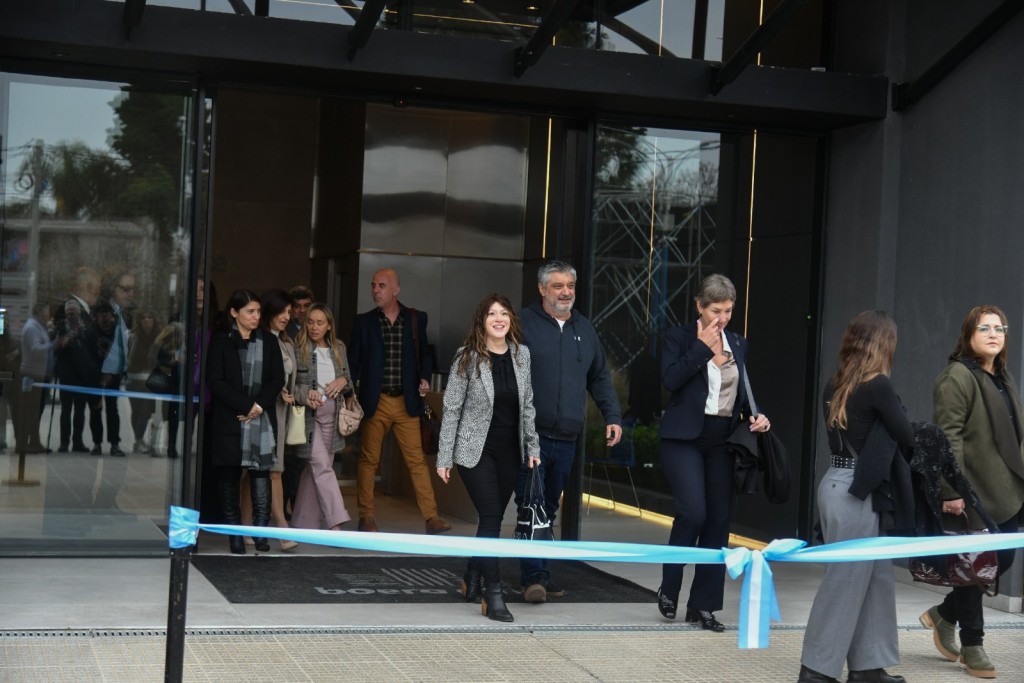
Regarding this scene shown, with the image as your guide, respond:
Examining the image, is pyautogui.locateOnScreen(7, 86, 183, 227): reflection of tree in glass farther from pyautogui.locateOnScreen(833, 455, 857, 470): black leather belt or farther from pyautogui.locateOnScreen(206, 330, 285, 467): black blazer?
pyautogui.locateOnScreen(833, 455, 857, 470): black leather belt

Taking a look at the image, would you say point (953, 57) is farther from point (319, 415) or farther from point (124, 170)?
point (124, 170)

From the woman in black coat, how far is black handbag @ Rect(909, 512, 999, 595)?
4.30m

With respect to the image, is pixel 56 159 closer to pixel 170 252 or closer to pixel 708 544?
pixel 170 252

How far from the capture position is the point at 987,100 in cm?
828

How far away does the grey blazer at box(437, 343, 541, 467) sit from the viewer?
7.00 meters

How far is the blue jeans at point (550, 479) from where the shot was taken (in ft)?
24.4

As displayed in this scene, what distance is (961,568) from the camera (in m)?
6.16

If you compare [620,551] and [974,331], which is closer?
[620,551]

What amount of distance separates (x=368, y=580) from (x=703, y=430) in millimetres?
2354

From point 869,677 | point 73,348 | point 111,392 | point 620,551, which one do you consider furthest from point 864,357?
point 73,348

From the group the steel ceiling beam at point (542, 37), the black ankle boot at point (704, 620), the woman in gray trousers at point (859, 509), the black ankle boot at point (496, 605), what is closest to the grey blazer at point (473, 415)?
the black ankle boot at point (496, 605)

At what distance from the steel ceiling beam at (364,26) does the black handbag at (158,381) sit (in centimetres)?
236

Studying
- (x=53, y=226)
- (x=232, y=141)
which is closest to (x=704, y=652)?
(x=53, y=226)

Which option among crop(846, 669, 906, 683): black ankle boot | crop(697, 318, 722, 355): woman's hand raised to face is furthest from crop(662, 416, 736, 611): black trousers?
crop(846, 669, 906, 683): black ankle boot
